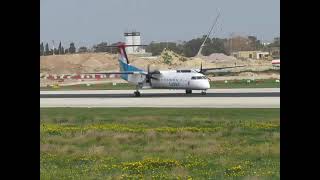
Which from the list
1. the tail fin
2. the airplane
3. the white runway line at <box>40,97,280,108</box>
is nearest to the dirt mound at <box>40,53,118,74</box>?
the tail fin

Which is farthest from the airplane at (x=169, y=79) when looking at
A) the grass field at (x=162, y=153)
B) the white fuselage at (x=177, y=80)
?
the grass field at (x=162, y=153)

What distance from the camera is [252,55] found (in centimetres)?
12725

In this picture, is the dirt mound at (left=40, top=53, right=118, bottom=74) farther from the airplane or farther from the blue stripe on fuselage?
the airplane

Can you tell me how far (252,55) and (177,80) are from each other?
86161 mm

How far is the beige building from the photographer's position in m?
124

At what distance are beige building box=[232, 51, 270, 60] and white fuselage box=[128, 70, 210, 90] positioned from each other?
7925cm

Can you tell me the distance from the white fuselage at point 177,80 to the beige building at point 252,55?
7925cm

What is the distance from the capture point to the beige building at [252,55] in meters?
124

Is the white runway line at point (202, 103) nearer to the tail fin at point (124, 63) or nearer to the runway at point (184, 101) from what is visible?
the runway at point (184, 101)

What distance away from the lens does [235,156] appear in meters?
10.7

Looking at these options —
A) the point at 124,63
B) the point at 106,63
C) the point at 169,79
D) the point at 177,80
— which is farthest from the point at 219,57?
the point at 177,80
